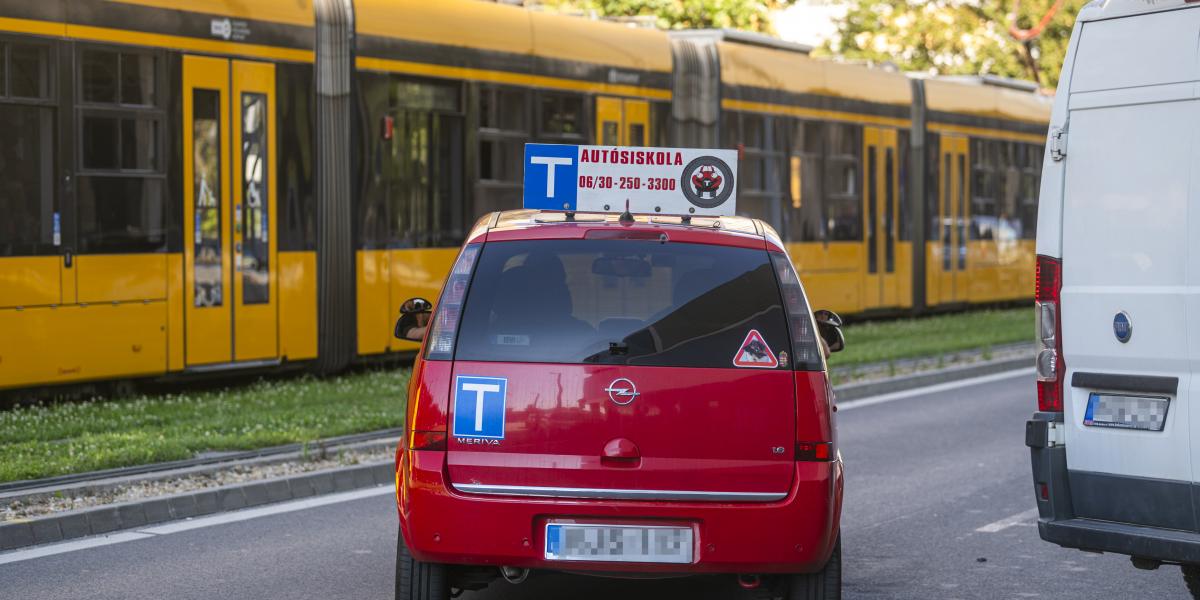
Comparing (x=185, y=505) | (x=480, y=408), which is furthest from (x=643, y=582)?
(x=185, y=505)

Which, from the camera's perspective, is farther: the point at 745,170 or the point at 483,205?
the point at 745,170

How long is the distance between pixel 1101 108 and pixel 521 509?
8.25 feet

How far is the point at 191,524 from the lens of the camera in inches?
352

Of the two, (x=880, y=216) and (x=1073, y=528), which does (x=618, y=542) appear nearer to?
(x=1073, y=528)

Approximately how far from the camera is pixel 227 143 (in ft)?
46.4

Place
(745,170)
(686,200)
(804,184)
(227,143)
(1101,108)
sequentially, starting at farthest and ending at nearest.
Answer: (804,184) → (745,170) → (227,143) → (686,200) → (1101,108)

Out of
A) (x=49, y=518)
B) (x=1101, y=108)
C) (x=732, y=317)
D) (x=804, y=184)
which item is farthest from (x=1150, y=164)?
(x=804, y=184)

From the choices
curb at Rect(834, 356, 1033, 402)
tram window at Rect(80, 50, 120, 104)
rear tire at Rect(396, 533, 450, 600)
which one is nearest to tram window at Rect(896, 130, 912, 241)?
curb at Rect(834, 356, 1033, 402)

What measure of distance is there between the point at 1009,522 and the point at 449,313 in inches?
167

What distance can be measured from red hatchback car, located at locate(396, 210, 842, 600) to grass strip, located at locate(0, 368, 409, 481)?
417cm

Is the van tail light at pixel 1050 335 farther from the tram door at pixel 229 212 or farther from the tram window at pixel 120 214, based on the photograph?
the tram door at pixel 229 212

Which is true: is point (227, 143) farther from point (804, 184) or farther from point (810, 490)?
point (804, 184)

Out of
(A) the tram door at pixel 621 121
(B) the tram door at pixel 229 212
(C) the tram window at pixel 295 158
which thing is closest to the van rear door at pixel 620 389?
(B) the tram door at pixel 229 212

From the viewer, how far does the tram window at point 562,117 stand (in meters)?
17.5
